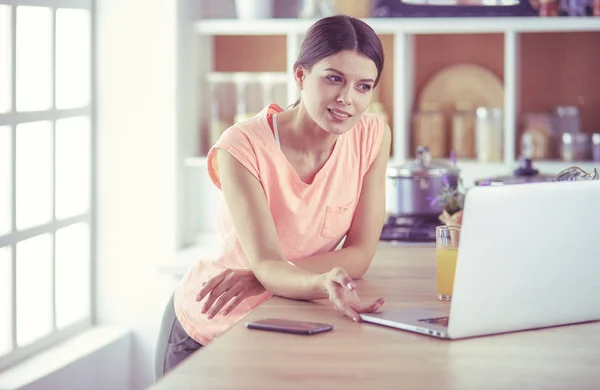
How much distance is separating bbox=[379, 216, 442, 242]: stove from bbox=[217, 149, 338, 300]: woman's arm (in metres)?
0.81

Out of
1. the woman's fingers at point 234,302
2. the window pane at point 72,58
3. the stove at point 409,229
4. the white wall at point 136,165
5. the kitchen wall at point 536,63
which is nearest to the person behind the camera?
the woman's fingers at point 234,302

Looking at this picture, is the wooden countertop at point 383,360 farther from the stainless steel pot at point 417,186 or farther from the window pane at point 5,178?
the window pane at point 5,178

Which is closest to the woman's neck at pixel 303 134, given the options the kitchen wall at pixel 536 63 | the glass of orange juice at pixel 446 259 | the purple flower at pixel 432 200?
the purple flower at pixel 432 200

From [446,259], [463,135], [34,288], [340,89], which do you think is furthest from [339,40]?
[463,135]

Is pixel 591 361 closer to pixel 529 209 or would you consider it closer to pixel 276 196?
pixel 529 209

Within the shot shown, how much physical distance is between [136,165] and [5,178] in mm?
900

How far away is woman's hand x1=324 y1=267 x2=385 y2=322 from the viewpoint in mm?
1615

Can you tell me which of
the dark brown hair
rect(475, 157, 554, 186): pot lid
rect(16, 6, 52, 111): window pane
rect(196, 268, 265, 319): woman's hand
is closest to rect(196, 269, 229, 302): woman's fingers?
rect(196, 268, 265, 319): woman's hand

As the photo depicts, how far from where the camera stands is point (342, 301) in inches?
64.2

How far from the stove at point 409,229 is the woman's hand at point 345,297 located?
1067mm

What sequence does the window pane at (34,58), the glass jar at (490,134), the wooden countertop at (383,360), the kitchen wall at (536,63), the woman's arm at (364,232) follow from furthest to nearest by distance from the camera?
the kitchen wall at (536,63) < the glass jar at (490,134) < the window pane at (34,58) < the woman's arm at (364,232) < the wooden countertop at (383,360)

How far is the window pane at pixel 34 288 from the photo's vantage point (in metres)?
3.36

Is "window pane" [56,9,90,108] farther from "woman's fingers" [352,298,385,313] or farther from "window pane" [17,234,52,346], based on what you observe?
"woman's fingers" [352,298,385,313]

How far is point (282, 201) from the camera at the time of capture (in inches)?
82.5
